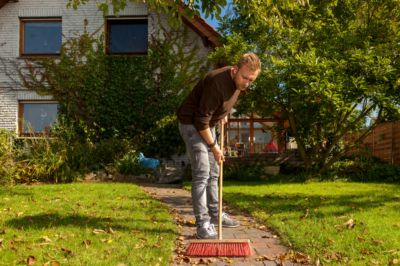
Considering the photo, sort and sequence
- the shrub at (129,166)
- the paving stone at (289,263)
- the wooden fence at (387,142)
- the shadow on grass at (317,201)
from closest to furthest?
the paving stone at (289,263) → the shadow on grass at (317,201) → the shrub at (129,166) → the wooden fence at (387,142)

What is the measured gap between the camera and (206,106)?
9.30 feet

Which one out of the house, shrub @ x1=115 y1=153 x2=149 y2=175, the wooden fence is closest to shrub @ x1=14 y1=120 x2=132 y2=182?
shrub @ x1=115 y1=153 x2=149 y2=175

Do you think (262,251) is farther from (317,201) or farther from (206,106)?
(317,201)

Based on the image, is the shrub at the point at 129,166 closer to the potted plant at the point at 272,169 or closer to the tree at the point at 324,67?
the tree at the point at 324,67

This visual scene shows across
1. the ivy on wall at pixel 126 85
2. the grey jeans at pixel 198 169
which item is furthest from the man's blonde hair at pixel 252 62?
the ivy on wall at pixel 126 85

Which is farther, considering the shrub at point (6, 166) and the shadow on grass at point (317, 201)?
the shrub at point (6, 166)

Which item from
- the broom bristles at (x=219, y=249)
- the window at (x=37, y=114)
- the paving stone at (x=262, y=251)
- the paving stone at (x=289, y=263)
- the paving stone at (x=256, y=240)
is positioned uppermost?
the window at (x=37, y=114)

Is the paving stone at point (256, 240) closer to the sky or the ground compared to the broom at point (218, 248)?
closer to the ground

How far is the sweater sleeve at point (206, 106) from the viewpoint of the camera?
111 inches

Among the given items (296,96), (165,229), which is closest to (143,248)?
(165,229)

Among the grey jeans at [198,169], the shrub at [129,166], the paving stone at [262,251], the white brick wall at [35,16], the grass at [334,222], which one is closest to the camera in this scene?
the grass at [334,222]

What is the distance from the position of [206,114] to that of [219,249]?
3.89ft

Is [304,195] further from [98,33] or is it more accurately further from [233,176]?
[98,33]

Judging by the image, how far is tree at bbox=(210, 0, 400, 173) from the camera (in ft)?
21.6
